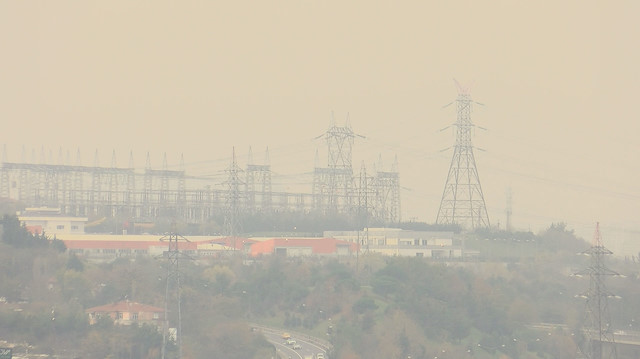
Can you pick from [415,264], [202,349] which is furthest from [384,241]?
[202,349]

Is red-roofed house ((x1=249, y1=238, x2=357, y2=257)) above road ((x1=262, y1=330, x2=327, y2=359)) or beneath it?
above

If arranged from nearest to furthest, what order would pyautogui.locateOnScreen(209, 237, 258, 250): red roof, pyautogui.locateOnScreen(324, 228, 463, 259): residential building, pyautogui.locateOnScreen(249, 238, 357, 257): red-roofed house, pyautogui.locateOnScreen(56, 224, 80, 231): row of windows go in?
pyautogui.locateOnScreen(209, 237, 258, 250): red roof → pyautogui.locateOnScreen(249, 238, 357, 257): red-roofed house → pyautogui.locateOnScreen(324, 228, 463, 259): residential building → pyautogui.locateOnScreen(56, 224, 80, 231): row of windows

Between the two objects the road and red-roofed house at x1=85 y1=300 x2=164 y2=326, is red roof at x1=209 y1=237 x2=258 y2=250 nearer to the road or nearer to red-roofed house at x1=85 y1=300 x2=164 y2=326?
the road

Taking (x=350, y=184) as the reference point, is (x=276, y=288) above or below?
below

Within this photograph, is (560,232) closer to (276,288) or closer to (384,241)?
(384,241)

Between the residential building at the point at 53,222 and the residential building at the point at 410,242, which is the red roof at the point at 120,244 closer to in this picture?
the residential building at the point at 53,222

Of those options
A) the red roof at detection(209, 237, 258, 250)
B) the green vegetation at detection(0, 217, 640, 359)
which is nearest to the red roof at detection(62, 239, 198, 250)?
the red roof at detection(209, 237, 258, 250)

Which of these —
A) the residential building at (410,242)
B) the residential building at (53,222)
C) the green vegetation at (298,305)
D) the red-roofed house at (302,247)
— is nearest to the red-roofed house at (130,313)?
the green vegetation at (298,305)
